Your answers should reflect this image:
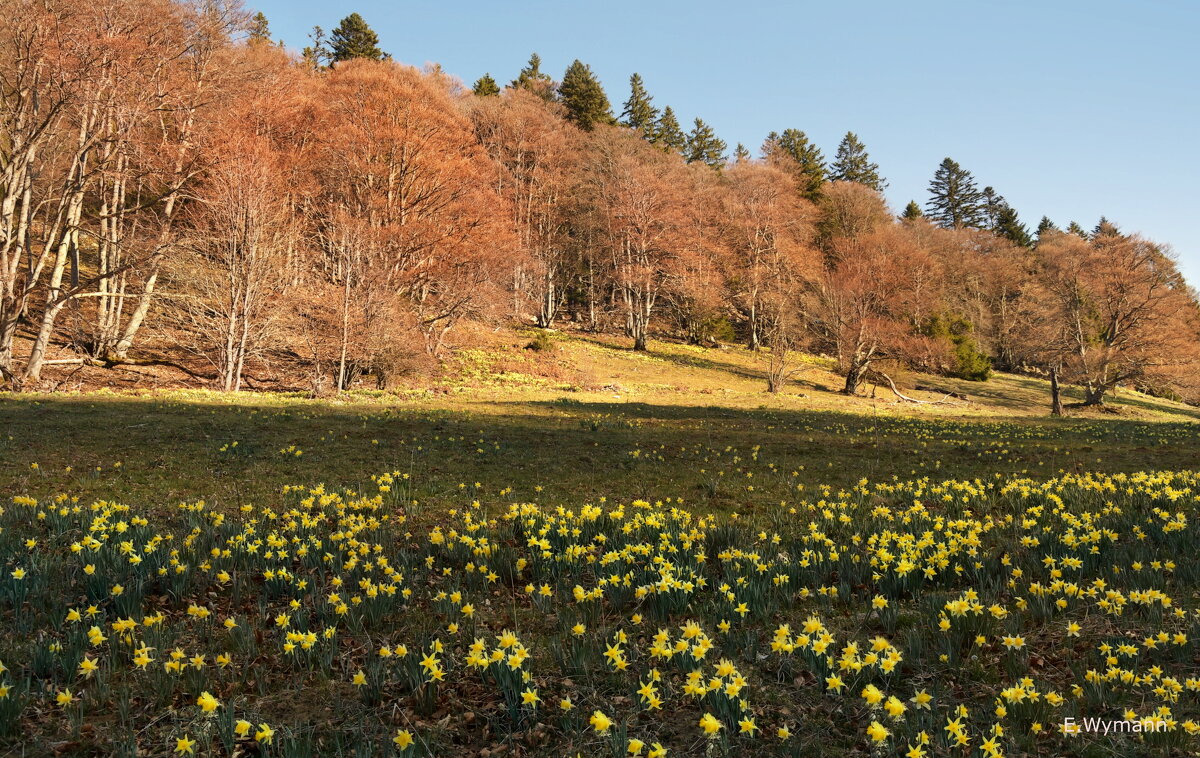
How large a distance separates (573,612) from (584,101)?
6504 cm

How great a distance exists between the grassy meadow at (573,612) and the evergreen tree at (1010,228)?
90.2 meters

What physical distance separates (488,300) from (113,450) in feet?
82.4

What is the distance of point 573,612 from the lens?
4.62m

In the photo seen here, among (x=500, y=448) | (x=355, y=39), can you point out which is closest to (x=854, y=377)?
(x=500, y=448)

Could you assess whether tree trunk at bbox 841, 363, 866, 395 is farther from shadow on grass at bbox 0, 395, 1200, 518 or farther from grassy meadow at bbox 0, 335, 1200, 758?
grassy meadow at bbox 0, 335, 1200, 758

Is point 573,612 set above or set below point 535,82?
below

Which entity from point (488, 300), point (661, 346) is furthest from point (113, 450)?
point (661, 346)

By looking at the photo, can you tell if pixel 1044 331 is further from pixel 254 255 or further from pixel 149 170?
pixel 149 170

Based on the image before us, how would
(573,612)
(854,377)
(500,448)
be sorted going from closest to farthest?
(573,612) < (500,448) < (854,377)

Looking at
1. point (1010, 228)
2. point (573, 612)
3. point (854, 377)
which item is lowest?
point (573, 612)

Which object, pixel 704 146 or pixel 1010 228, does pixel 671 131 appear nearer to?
pixel 704 146

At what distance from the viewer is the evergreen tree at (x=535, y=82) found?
6418 cm

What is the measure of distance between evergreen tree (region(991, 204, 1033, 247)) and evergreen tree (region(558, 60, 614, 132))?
5545 centimetres

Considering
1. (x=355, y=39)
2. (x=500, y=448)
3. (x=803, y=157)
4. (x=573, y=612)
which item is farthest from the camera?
(x=803, y=157)
